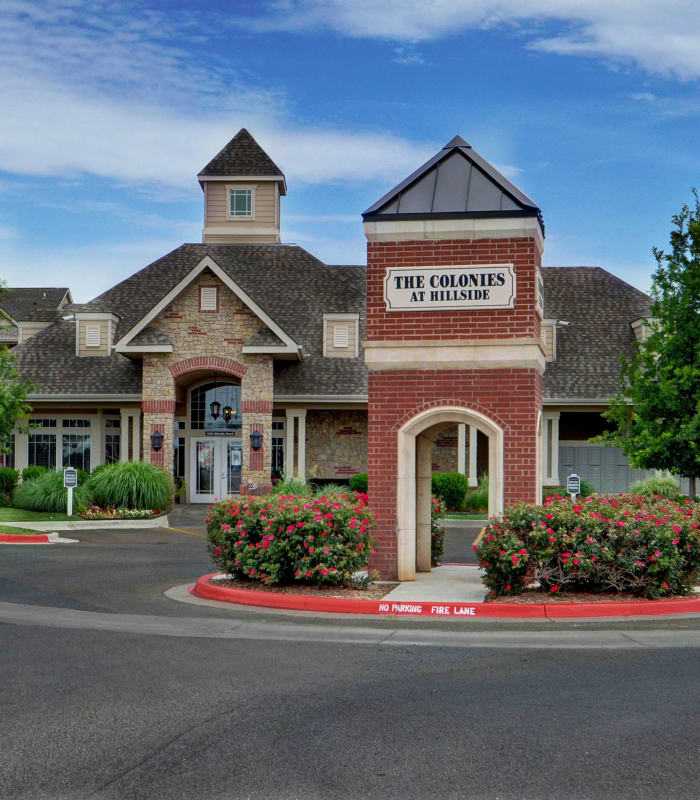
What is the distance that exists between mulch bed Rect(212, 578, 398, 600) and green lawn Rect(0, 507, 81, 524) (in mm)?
13022

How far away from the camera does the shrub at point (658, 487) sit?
28.1 meters

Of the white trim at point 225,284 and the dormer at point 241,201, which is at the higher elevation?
the dormer at point 241,201

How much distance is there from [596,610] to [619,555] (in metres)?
0.81

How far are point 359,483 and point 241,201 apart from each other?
13.5 metres

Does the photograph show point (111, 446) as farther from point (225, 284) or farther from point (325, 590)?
point (325, 590)

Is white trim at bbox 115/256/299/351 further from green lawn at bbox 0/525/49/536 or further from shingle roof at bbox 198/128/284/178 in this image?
shingle roof at bbox 198/128/284/178

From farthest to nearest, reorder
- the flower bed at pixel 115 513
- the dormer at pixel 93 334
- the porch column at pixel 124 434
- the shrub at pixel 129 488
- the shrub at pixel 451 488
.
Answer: the dormer at pixel 93 334 → the porch column at pixel 124 434 → the shrub at pixel 451 488 → the shrub at pixel 129 488 → the flower bed at pixel 115 513

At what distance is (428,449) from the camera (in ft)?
51.3

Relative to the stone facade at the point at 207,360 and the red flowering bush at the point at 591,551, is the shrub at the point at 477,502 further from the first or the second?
the red flowering bush at the point at 591,551

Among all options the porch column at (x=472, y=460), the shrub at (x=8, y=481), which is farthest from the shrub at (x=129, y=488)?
the porch column at (x=472, y=460)

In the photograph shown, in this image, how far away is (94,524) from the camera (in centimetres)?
2478

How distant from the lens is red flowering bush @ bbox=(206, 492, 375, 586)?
1295 cm

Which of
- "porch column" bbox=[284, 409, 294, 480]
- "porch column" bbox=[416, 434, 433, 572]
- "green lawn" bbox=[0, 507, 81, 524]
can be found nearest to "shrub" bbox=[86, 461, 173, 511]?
"green lawn" bbox=[0, 507, 81, 524]

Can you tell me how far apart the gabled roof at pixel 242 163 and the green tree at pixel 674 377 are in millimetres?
18875
